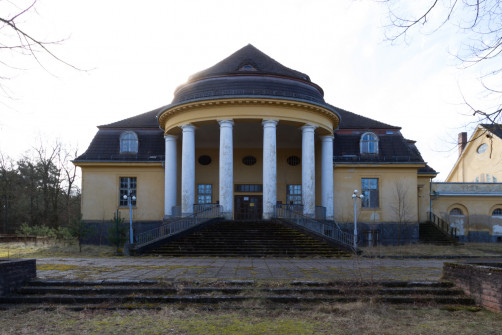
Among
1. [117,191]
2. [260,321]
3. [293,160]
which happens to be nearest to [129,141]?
[117,191]

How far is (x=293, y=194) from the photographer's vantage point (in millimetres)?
29328

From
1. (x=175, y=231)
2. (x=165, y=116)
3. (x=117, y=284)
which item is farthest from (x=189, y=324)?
(x=165, y=116)

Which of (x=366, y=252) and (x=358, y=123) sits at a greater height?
(x=358, y=123)

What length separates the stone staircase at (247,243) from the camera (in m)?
17.6

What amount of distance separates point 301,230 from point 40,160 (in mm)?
35370

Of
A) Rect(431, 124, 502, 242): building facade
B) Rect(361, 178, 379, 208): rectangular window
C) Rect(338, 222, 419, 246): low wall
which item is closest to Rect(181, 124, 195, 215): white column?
Rect(338, 222, 419, 246): low wall

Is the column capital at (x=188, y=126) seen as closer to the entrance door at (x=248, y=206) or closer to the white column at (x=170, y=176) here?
the white column at (x=170, y=176)

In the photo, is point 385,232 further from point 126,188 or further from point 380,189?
point 126,188

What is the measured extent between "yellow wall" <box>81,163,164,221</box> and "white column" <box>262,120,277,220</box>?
360 inches

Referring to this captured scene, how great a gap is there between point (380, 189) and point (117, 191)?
60.4 feet

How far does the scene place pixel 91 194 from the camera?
28422mm

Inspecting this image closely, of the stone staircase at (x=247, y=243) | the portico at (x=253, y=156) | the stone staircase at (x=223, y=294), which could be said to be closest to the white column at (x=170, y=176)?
the portico at (x=253, y=156)

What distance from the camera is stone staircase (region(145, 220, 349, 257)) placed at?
17.6 meters

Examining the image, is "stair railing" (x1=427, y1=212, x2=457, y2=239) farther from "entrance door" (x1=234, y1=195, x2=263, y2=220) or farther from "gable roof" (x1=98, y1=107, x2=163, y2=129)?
"gable roof" (x1=98, y1=107, x2=163, y2=129)
